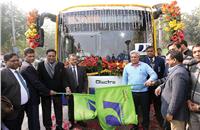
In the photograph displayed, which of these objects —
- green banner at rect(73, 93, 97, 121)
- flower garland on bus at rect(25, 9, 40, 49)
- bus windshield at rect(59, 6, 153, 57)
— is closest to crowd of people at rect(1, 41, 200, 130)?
green banner at rect(73, 93, 97, 121)

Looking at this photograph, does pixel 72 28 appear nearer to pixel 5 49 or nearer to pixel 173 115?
pixel 173 115

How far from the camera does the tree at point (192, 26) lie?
3943 centimetres

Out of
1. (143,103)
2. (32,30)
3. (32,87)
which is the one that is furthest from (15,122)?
(32,30)

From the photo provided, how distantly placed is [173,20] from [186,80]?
12.8 ft

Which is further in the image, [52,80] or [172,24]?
[172,24]

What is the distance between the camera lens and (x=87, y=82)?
8.05 meters

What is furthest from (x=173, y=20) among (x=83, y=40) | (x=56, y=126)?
(x=56, y=126)

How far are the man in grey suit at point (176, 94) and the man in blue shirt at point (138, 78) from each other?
5.69 ft

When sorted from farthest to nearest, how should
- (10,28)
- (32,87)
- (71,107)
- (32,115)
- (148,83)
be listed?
(10,28)
(71,107)
(148,83)
(32,87)
(32,115)

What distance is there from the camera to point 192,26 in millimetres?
41719

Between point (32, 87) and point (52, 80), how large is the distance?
67 cm

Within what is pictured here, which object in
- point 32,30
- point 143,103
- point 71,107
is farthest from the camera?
Answer: point 32,30

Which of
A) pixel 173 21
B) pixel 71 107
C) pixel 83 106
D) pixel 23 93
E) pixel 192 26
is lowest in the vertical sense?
pixel 71 107

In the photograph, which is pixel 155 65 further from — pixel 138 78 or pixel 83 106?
pixel 83 106
